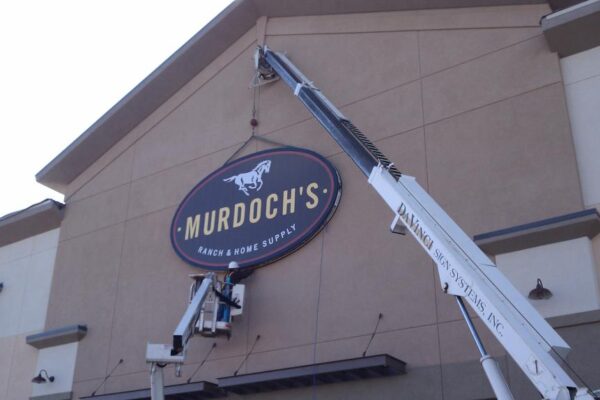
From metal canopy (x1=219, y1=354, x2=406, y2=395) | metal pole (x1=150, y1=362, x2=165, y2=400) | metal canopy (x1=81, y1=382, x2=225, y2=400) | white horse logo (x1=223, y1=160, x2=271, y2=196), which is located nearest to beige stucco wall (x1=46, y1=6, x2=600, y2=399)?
metal canopy (x1=219, y1=354, x2=406, y2=395)

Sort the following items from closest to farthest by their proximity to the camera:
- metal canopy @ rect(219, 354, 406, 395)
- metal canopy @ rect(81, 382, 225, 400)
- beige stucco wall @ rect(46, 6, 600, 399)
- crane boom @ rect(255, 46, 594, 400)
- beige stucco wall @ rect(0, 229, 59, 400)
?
crane boom @ rect(255, 46, 594, 400) < metal canopy @ rect(219, 354, 406, 395) < beige stucco wall @ rect(46, 6, 600, 399) < metal canopy @ rect(81, 382, 225, 400) < beige stucco wall @ rect(0, 229, 59, 400)

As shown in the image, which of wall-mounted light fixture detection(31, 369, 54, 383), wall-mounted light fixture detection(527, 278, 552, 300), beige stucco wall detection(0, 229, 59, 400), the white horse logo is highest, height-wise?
the white horse logo

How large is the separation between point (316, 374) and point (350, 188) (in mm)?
3879

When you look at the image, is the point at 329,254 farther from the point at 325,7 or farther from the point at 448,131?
the point at 325,7

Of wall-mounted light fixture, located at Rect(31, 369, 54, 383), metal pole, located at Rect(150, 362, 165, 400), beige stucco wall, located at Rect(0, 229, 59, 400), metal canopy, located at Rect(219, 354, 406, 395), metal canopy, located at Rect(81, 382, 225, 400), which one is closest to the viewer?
metal pole, located at Rect(150, 362, 165, 400)

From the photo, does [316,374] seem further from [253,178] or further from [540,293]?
[253,178]

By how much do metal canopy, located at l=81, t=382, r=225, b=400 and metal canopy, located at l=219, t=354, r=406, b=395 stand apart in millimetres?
536

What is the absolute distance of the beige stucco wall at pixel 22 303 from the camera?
64.5ft

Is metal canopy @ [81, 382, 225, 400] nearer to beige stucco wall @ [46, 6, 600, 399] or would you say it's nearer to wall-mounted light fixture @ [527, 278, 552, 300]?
beige stucco wall @ [46, 6, 600, 399]

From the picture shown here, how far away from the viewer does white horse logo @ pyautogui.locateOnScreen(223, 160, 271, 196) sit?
17.4 metres

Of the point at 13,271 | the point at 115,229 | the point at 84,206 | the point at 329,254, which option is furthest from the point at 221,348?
the point at 13,271

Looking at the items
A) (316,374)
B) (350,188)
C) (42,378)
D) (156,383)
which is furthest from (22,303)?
(316,374)

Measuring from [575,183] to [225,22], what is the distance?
10.2 m

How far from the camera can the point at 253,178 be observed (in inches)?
688
